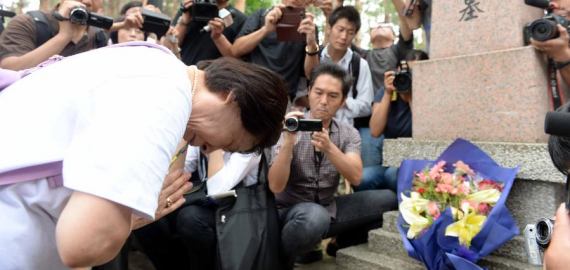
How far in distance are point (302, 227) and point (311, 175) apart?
414 mm

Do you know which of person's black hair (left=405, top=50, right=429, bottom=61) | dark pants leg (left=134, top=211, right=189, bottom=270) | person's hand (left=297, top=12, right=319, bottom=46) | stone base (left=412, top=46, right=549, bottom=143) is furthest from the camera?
person's hand (left=297, top=12, right=319, bottom=46)

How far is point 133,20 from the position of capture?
351 cm

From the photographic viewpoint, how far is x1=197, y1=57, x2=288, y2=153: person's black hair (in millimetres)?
1247

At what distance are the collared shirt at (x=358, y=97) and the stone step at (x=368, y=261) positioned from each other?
1096mm

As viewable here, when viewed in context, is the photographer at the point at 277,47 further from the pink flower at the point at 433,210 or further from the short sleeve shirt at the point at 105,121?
the short sleeve shirt at the point at 105,121

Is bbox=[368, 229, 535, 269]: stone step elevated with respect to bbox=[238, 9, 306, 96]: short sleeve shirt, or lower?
lower

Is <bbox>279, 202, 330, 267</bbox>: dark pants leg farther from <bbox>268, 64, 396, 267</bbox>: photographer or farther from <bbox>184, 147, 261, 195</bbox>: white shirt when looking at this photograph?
<bbox>184, 147, 261, 195</bbox>: white shirt

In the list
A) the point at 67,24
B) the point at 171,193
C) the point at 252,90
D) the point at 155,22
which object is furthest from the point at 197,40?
the point at 252,90

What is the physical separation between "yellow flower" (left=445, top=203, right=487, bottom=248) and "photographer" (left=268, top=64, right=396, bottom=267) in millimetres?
808

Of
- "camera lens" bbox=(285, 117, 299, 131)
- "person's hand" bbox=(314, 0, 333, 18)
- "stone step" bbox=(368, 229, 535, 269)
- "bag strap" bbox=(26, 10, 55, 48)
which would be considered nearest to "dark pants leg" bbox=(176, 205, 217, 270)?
"camera lens" bbox=(285, 117, 299, 131)

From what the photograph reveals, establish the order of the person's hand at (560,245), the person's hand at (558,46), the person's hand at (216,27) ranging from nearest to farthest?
the person's hand at (560,245), the person's hand at (558,46), the person's hand at (216,27)

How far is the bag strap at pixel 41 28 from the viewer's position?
328cm

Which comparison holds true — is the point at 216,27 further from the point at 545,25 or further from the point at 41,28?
the point at 545,25

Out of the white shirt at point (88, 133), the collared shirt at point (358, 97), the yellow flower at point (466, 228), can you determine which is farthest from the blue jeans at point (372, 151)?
the white shirt at point (88, 133)
